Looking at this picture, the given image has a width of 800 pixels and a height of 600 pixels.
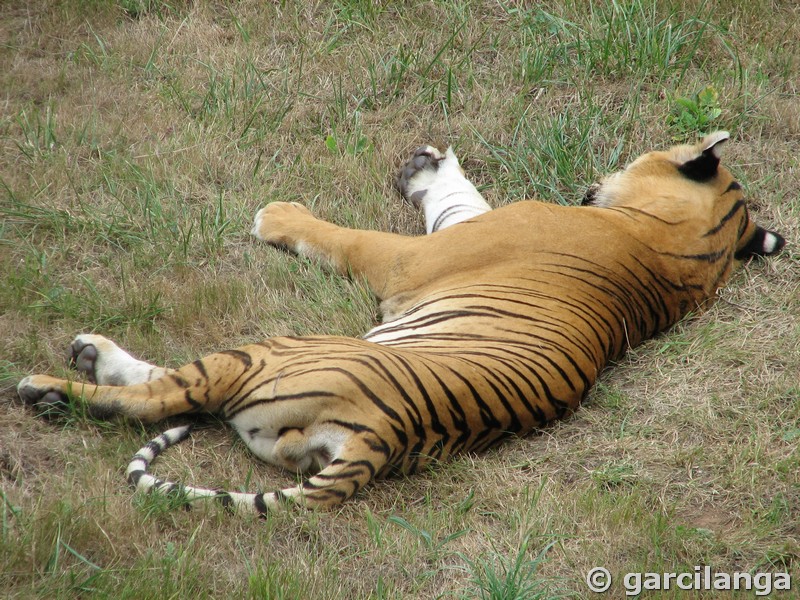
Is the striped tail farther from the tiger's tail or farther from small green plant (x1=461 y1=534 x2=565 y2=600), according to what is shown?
small green plant (x1=461 y1=534 x2=565 y2=600)

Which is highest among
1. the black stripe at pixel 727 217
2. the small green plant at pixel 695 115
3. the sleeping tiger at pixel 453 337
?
the small green plant at pixel 695 115

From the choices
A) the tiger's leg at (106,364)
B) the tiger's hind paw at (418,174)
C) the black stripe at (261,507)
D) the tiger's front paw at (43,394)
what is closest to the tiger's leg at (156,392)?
the tiger's front paw at (43,394)

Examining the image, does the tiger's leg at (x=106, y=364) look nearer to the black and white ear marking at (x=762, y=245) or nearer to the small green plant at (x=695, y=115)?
the black and white ear marking at (x=762, y=245)

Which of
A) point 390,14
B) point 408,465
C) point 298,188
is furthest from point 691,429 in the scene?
point 390,14

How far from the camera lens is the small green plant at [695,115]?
5.92 m

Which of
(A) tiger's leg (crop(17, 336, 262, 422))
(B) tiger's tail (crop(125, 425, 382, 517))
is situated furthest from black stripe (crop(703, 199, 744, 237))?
(A) tiger's leg (crop(17, 336, 262, 422))

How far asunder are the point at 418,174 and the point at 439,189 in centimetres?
18

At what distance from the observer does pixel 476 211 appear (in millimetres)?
5438

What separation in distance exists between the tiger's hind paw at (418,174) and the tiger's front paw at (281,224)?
26.3 inches

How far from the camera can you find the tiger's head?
480 centimetres

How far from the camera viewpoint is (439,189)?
A: 18.5 ft

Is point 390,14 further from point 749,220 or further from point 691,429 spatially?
point 691,429

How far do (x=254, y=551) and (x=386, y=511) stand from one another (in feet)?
1.80

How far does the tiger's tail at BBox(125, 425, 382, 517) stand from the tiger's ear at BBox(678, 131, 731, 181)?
2477mm
